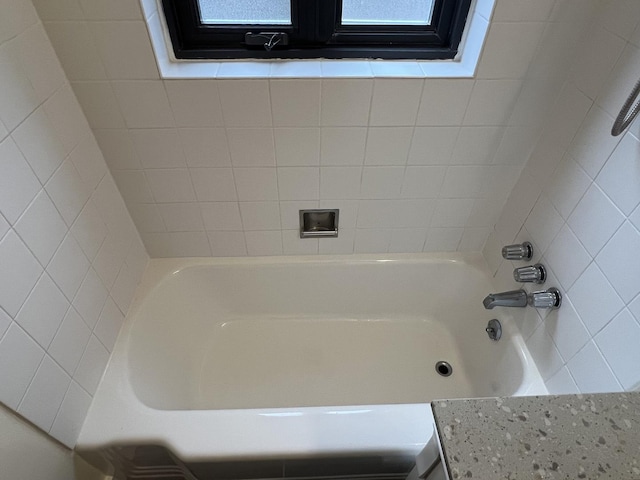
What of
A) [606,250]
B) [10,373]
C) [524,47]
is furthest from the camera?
[524,47]

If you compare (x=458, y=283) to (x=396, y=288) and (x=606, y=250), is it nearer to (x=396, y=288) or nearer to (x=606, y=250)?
(x=396, y=288)

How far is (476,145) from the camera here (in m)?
1.18

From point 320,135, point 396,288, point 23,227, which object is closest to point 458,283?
point 396,288

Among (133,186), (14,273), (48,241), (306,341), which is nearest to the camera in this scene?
(14,273)

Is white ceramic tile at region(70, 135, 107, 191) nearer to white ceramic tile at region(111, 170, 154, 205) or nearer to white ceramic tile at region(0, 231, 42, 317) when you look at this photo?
white ceramic tile at region(111, 170, 154, 205)

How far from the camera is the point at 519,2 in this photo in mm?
919

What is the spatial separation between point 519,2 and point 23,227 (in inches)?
48.8

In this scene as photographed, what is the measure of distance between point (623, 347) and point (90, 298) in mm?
1321

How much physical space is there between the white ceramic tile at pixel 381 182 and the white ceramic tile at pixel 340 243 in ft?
0.58

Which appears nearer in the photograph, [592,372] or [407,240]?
[592,372]

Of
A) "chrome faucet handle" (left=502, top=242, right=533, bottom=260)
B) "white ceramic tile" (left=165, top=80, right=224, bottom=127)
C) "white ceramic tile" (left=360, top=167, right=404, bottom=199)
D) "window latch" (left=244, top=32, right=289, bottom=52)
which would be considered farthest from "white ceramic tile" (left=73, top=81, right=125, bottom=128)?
"chrome faucet handle" (left=502, top=242, right=533, bottom=260)

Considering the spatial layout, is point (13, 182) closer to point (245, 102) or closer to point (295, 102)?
point (245, 102)

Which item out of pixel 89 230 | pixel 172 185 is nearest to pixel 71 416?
pixel 89 230

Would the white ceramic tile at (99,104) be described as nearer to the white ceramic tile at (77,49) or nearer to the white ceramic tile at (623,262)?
the white ceramic tile at (77,49)
